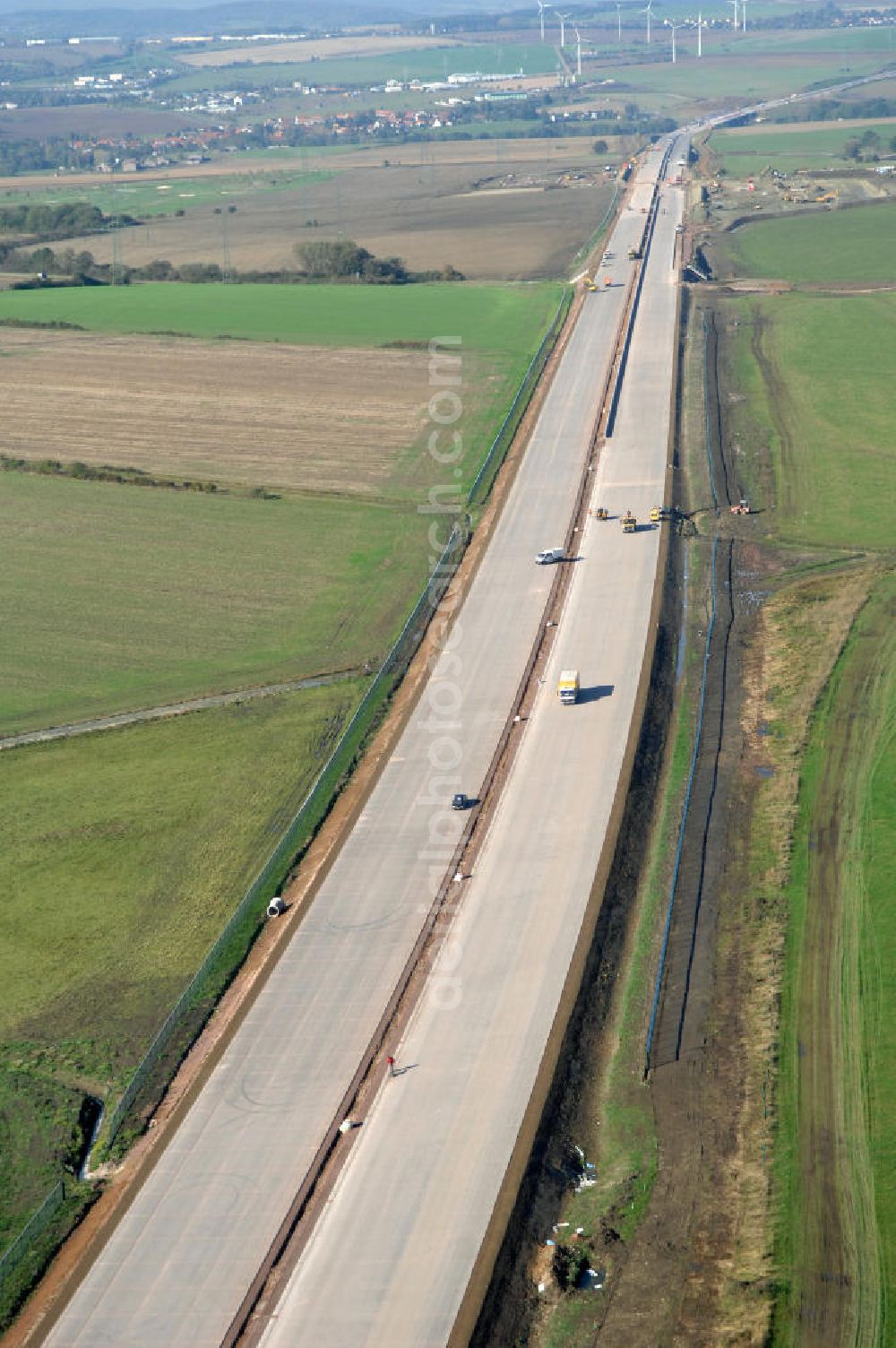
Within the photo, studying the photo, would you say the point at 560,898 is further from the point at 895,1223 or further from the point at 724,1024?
the point at 895,1223

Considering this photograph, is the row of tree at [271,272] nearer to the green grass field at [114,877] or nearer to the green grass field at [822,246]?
the green grass field at [822,246]

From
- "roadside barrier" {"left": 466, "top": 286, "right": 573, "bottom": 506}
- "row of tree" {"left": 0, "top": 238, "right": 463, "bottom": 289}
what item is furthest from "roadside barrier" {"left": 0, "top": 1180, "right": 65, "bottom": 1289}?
"row of tree" {"left": 0, "top": 238, "right": 463, "bottom": 289}

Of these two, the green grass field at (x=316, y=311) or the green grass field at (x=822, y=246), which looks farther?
the green grass field at (x=822, y=246)

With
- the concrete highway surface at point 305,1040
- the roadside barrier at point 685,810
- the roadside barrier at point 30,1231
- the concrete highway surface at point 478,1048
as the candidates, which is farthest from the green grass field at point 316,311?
the roadside barrier at point 30,1231

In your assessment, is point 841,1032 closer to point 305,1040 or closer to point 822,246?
point 305,1040

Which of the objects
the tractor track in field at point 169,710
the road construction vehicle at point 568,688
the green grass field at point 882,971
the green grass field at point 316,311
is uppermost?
the green grass field at point 316,311

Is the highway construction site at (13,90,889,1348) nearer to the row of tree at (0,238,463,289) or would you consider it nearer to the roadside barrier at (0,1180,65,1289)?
the roadside barrier at (0,1180,65,1289)
